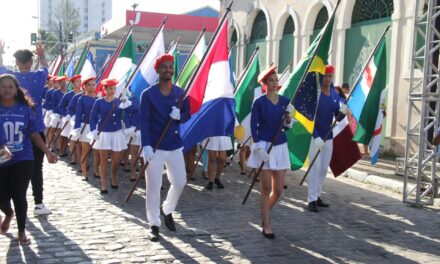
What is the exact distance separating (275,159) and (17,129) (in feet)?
8.93

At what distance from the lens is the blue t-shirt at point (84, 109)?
29.7 feet

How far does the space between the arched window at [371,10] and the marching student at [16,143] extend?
10837 mm

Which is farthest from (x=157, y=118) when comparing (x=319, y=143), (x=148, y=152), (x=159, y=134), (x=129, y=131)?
(x=129, y=131)

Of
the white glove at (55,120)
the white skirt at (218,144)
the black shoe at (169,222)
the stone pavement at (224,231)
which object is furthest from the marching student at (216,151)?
the white glove at (55,120)

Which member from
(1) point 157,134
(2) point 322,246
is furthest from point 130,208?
(2) point 322,246

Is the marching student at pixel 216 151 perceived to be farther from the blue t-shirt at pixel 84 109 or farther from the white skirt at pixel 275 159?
the white skirt at pixel 275 159

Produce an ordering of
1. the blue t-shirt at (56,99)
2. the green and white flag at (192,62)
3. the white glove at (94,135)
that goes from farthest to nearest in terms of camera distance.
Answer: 1. the blue t-shirt at (56,99)
2. the green and white flag at (192,62)
3. the white glove at (94,135)

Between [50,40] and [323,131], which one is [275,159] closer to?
[323,131]

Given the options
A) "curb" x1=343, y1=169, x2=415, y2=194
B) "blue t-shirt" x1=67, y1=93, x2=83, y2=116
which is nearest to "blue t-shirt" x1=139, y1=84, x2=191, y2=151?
"blue t-shirt" x1=67, y1=93, x2=83, y2=116

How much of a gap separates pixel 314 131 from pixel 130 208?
2.73 meters

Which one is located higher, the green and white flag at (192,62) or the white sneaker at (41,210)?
the green and white flag at (192,62)

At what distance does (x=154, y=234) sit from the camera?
18.0 ft

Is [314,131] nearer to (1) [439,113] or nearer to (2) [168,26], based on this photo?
(1) [439,113]

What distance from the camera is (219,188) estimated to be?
856 centimetres
